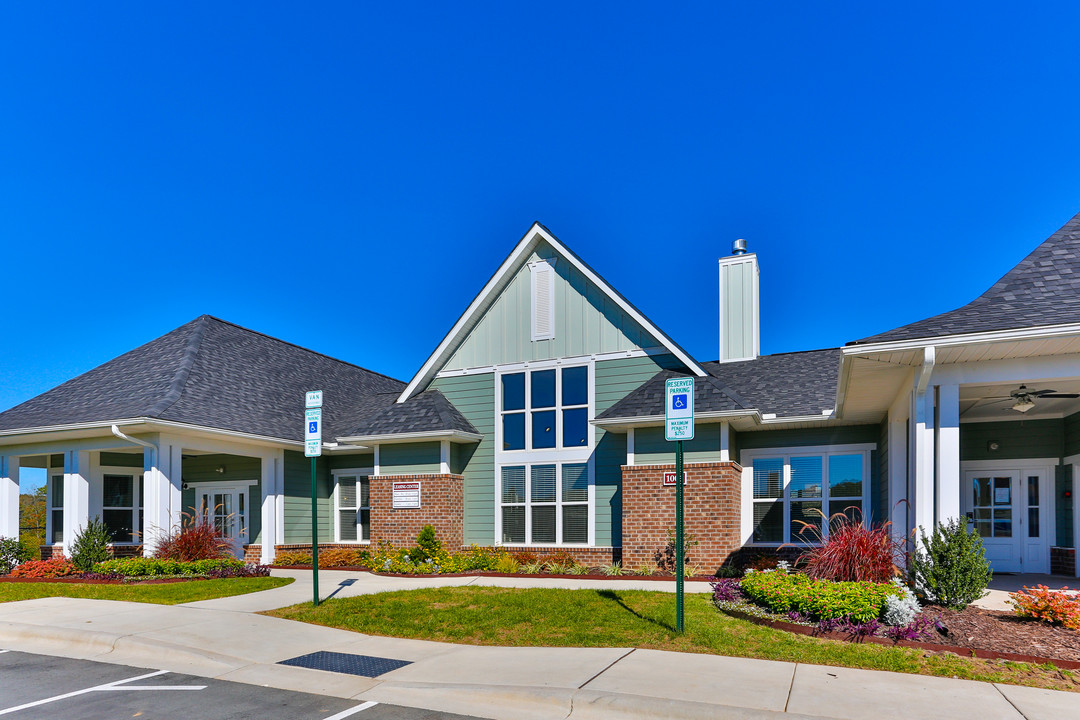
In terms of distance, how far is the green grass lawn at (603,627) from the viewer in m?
7.31

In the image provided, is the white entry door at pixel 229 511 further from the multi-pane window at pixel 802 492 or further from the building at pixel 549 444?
the multi-pane window at pixel 802 492

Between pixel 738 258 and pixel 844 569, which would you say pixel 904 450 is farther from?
pixel 738 258

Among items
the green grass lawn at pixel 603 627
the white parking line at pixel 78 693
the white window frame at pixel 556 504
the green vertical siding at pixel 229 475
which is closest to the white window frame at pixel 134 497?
the green vertical siding at pixel 229 475

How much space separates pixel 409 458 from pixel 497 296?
4.49 m

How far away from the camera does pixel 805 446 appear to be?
16.3 m

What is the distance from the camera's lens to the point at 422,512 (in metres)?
17.3

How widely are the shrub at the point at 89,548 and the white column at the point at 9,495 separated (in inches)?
129

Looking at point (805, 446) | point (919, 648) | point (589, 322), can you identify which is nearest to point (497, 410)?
point (589, 322)

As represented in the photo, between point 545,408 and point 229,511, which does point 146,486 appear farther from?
point 545,408

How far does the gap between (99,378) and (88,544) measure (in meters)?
5.31

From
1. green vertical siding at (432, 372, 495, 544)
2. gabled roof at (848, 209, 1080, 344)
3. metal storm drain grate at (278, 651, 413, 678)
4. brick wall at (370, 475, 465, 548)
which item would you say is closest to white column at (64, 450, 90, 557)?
brick wall at (370, 475, 465, 548)

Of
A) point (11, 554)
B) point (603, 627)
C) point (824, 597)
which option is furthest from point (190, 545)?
point (824, 597)

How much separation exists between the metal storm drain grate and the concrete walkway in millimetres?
152

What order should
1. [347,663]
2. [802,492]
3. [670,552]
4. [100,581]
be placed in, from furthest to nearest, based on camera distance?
1. [802,492]
2. [670,552]
3. [100,581]
4. [347,663]
